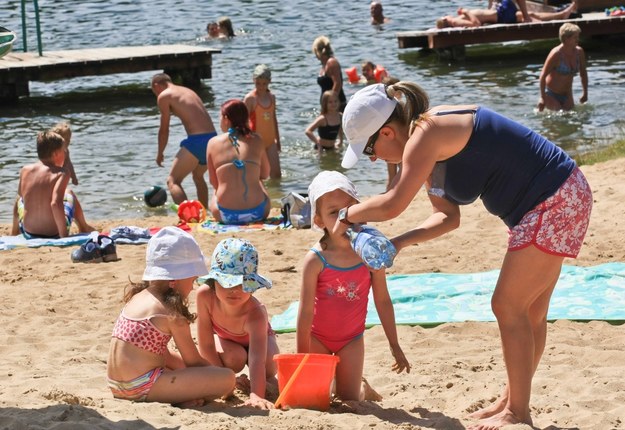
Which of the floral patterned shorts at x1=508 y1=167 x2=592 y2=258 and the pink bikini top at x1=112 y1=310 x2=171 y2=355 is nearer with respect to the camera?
the floral patterned shorts at x1=508 y1=167 x2=592 y2=258

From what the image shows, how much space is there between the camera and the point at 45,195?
9125mm

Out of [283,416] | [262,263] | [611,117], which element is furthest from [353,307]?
[611,117]

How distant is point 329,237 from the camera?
15.9ft

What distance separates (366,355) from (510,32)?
15652 mm

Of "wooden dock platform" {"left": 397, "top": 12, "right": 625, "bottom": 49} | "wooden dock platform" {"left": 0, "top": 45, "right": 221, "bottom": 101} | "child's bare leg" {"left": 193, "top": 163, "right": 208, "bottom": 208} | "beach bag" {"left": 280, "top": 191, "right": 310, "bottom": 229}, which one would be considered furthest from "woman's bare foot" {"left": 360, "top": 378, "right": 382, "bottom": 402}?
"wooden dock platform" {"left": 397, "top": 12, "right": 625, "bottom": 49}

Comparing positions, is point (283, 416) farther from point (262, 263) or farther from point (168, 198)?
point (168, 198)

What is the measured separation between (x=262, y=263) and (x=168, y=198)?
395 cm

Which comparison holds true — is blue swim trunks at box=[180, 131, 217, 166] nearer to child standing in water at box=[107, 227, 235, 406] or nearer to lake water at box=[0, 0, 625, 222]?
lake water at box=[0, 0, 625, 222]

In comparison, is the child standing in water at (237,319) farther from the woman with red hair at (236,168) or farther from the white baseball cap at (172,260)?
the woman with red hair at (236,168)

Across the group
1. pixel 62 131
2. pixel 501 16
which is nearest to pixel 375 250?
pixel 62 131

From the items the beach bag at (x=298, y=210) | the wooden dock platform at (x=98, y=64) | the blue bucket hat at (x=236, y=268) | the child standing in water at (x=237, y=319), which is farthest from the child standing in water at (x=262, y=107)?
the wooden dock platform at (x=98, y=64)

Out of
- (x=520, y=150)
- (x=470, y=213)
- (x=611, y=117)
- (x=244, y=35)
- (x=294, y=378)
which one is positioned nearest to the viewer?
(x=520, y=150)

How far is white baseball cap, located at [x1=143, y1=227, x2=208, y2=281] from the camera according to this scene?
15.3 ft

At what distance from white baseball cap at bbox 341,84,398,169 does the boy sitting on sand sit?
525cm
